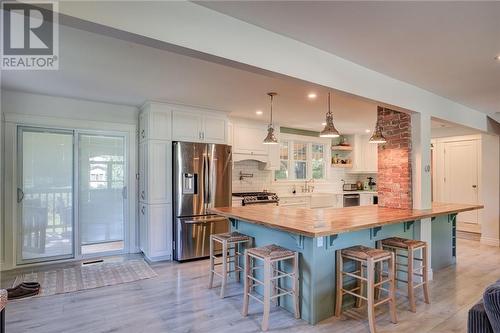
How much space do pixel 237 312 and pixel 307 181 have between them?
16.4 ft

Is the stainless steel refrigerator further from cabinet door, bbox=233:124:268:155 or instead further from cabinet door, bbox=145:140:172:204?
cabinet door, bbox=233:124:268:155

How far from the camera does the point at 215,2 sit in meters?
1.96

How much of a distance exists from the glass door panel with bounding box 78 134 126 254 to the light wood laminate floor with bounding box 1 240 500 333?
3.95 feet

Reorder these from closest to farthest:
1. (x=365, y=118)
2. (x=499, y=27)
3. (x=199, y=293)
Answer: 1. (x=499, y=27)
2. (x=199, y=293)
3. (x=365, y=118)

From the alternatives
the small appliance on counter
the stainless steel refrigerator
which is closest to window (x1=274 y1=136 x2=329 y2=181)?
the small appliance on counter

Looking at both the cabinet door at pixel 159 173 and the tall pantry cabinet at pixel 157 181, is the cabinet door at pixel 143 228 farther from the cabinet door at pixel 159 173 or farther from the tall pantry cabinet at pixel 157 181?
the cabinet door at pixel 159 173

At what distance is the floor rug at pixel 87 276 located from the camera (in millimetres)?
3604

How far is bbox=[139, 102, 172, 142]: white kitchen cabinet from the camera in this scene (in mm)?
4566

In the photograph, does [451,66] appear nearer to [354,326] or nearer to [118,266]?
[354,326]

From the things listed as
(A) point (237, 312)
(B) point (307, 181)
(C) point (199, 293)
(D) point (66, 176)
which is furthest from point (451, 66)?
(D) point (66, 176)

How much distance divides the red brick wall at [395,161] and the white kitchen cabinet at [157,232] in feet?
10.7

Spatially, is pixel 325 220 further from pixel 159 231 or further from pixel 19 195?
pixel 19 195

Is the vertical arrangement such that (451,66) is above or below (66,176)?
above

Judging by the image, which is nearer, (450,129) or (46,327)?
(46,327)
